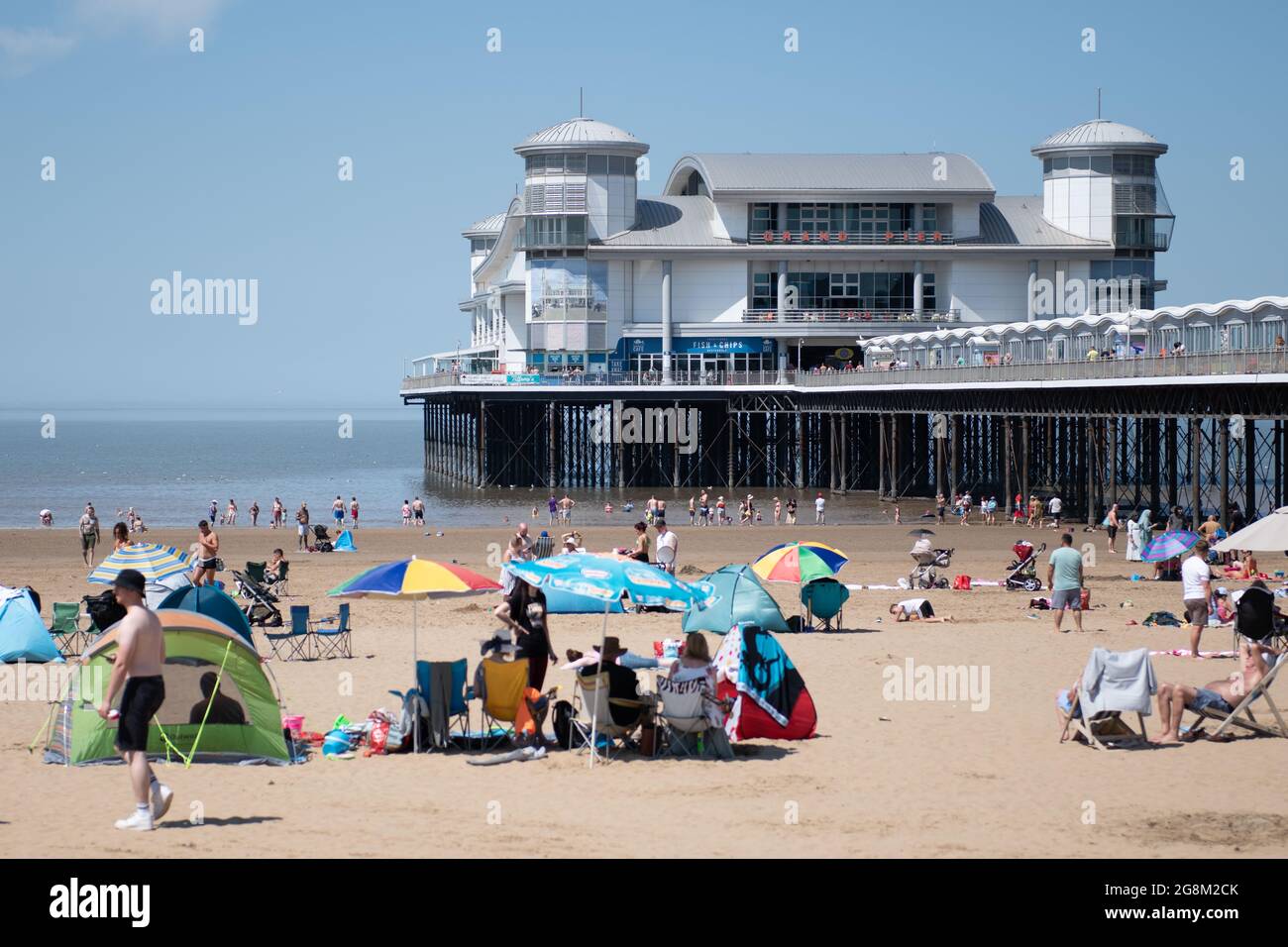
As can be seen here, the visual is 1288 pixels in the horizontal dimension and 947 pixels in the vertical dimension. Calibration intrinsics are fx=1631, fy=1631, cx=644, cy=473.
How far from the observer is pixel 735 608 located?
A: 668 inches

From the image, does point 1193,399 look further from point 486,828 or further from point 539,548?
point 486,828

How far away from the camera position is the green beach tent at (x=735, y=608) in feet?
55.4

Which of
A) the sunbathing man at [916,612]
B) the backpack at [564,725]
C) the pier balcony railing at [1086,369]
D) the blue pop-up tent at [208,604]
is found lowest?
the sunbathing man at [916,612]

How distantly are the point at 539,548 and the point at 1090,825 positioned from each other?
1467 centimetres

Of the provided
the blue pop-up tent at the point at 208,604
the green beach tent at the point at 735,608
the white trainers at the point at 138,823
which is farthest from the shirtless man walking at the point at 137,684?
the green beach tent at the point at 735,608

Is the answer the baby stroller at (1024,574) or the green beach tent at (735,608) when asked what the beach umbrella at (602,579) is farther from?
the baby stroller at (1024,574)

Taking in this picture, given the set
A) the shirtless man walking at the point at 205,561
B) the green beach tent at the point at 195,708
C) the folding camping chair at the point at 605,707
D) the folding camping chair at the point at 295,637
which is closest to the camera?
the green beach tent at the point at 195,708

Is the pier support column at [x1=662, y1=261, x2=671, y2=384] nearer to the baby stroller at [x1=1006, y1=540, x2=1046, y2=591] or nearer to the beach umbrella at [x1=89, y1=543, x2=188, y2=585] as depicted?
the baby stroller at [x1=1006, y1=540, x2=1046, y2=591]

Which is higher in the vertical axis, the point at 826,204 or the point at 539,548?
the point at 826,204

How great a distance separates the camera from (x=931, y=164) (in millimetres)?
65250

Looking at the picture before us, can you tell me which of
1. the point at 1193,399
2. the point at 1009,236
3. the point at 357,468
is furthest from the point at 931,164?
the point at 357,468

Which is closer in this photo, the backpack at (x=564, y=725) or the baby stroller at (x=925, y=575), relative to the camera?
the backpack at (x=564, y=725)

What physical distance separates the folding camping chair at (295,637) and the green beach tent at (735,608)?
3.92 metres

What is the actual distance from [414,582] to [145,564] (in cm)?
467
